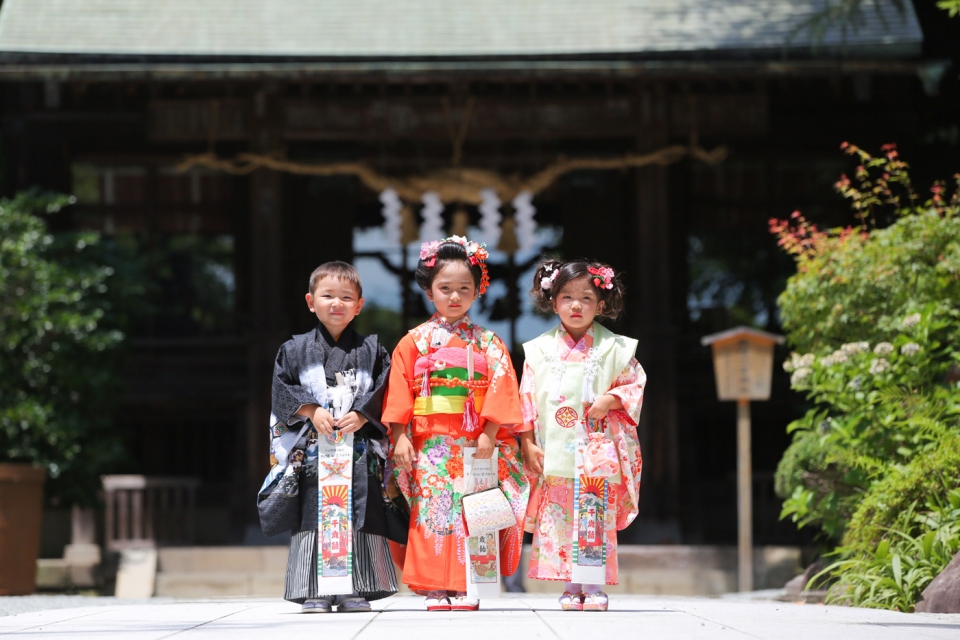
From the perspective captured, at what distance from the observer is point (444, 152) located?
12.5 metres

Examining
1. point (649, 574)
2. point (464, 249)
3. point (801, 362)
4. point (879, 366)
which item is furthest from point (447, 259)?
point (649, 574)

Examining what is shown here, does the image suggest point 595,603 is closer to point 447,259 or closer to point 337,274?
point 447,259

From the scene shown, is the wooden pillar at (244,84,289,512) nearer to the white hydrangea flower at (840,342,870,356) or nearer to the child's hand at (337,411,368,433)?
the white hydrangea flower at (840,342,870,356)

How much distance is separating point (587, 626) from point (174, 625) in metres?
1.79

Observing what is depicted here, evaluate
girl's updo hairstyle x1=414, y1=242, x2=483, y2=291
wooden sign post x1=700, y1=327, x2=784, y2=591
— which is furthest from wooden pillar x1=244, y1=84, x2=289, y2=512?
girl's updo hairstyle x1=414, y1=242, x2=483, y2=291

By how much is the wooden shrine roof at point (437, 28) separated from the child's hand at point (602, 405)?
633 centimetres

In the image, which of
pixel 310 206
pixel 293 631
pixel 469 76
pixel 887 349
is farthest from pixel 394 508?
pixel 310 206

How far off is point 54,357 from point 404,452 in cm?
581

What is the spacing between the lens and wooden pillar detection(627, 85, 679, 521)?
1133 cm

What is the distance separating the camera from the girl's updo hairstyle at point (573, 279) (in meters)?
5.85

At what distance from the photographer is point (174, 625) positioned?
5191 mm

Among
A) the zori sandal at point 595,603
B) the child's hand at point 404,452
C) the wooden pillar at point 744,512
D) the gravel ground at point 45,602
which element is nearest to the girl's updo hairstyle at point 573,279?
the child's hand at point 404,452

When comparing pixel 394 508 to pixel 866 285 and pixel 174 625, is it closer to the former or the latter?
pixel 174 625

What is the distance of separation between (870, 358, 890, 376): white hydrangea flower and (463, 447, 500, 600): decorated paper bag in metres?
3.13
